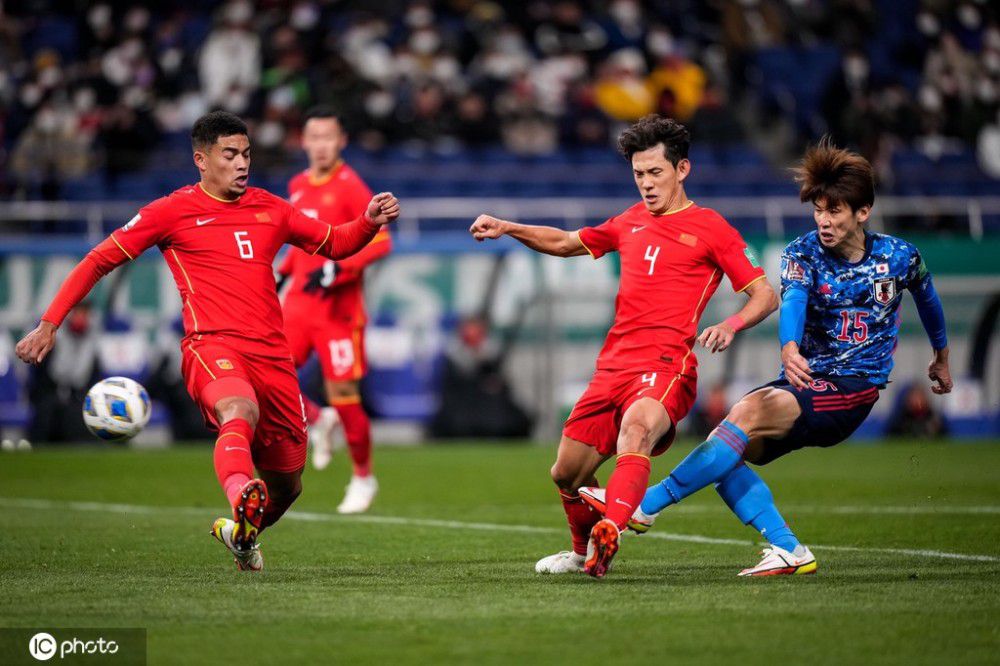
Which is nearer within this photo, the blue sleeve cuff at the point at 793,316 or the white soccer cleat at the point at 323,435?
the blue sleeve cuff at the point at 793,316

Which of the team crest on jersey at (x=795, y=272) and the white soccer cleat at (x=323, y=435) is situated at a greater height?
the team crest on jersey at (x=795, y=272)

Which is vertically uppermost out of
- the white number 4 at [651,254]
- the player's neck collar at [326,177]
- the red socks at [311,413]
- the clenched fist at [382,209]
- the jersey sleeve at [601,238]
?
the player's neck collar at [326,177]

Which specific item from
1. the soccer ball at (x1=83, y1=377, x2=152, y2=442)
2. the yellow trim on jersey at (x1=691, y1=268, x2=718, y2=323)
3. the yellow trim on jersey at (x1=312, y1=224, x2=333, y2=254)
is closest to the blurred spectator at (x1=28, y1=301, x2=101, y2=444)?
the soccer ball at (x1=83, y1=377, x2=152, y2=442)

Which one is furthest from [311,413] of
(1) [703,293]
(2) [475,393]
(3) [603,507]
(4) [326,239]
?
(2) [475,393]

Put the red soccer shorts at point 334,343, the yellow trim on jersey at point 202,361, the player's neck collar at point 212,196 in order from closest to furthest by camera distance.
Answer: the yellow trim on jersey at point 202,361 → the player's neck collar at point 212,196 → the red soccer shorts at point 334,343

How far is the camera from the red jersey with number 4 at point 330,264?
426 inches

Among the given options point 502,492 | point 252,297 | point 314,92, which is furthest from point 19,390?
point 252,297

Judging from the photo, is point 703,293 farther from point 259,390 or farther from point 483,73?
point 483,73

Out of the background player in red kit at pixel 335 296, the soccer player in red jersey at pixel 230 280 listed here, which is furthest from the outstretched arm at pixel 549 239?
the background player in red kit at pixel 335 296

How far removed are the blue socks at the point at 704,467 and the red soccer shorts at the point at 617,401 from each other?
16 cm

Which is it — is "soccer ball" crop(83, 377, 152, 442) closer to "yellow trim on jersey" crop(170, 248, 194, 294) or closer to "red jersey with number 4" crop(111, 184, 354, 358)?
"red jersey with number 4" crop(111, 184, 354, 358)

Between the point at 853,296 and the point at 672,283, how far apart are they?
2.79ft

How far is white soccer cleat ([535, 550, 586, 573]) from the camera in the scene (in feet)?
23.6

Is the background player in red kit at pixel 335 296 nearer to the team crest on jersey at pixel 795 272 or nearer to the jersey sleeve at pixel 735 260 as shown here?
the jersey sleeve at pixel 735 260
